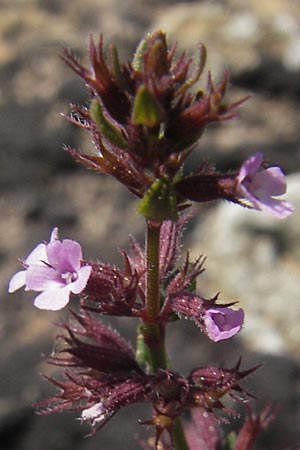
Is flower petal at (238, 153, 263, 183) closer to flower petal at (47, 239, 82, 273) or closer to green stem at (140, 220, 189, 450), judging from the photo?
green stem at (140, 220, 189, 450)

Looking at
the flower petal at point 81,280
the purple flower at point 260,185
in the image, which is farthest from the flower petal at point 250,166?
the flower petal at point 81,280

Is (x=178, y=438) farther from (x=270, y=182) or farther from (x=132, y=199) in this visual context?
(x=132, y=199)

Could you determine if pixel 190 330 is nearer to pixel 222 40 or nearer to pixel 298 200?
pixel 298 200

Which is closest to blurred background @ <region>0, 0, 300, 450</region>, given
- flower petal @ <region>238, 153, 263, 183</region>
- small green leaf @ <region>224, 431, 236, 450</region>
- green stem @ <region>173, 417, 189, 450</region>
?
small green leaf @ <region>224, 431, 236, 450</region>

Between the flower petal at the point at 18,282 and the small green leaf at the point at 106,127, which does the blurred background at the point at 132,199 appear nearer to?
the flower petal at the point at 18,282

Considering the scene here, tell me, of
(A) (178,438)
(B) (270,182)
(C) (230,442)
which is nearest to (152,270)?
(B) (270,182)

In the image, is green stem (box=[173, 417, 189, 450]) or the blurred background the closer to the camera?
green stem (box=[173, 417, 189, 450])

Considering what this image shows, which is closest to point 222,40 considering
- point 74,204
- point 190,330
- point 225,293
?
point 74,204
